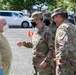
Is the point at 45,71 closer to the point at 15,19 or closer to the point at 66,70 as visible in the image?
the point at 66,70

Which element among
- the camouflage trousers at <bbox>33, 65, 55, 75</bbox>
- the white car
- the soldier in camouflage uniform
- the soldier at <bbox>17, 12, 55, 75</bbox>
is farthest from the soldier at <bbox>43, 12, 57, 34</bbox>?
the white car

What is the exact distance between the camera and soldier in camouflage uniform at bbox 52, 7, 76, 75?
520cm

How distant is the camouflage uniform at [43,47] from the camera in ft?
20.7

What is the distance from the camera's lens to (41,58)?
21.4 ft

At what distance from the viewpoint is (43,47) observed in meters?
6.39

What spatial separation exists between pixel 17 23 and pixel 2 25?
31.9m

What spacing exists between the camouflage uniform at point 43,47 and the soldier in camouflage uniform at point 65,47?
848mm

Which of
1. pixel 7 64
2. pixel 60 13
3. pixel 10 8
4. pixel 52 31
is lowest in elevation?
pixel 10 8

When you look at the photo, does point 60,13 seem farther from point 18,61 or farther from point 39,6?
point 39,6

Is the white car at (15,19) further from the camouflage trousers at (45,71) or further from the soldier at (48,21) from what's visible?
the camouflage trousers at (45,71)

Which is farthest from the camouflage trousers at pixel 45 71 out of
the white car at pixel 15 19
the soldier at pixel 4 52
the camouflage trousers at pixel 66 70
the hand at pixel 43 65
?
the white car at pixel 15 19

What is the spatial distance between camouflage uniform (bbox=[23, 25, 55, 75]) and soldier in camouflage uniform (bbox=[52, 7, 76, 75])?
2.78 feet

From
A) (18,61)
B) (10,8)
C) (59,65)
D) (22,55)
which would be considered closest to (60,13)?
(59,65)

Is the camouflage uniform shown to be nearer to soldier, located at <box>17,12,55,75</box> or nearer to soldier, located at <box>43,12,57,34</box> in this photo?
soldier, located at <box>17,12,55,75</box>
